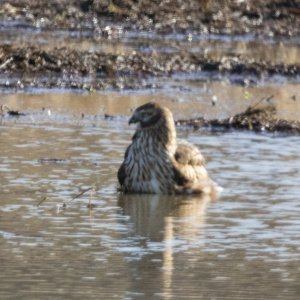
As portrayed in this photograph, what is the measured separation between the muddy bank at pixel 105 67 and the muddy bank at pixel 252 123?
2.69 metres

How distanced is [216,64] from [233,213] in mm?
9572

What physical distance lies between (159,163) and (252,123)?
338 cm

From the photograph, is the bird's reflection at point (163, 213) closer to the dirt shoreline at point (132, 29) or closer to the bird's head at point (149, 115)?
the bird's head at point (149, 115)

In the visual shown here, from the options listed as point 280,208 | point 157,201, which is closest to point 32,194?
point 157,201

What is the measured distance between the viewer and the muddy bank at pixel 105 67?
57.1 ft

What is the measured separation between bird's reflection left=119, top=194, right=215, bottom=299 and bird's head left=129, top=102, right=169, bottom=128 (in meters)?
0.79

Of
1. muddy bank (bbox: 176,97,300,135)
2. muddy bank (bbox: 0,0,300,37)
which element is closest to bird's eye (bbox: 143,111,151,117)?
muddy bank (bbox: 176,97,300,135)

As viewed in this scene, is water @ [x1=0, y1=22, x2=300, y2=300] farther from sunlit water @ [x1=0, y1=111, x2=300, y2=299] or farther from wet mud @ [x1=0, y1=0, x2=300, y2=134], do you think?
wet mud @ [x1=0, y1=0, x2=300, y2=134]

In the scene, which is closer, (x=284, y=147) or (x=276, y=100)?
(x=284, y=147)

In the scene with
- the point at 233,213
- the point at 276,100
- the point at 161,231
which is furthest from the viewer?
the point at 276,100

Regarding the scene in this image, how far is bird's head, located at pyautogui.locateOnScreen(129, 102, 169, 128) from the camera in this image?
11.6 m

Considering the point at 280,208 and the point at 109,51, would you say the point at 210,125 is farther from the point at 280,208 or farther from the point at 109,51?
the point at 109,51

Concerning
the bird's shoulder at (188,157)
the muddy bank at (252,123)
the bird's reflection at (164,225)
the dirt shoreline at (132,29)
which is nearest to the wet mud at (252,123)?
the muddy bank at (252,123)

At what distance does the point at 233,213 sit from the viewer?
33.2ft
